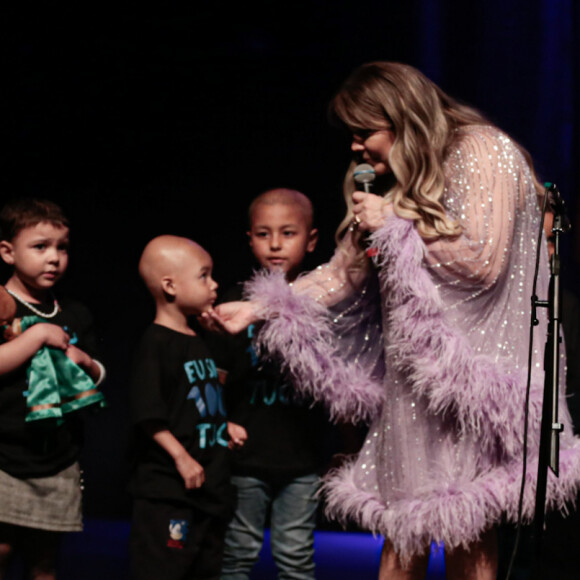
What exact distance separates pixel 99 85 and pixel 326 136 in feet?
2.94

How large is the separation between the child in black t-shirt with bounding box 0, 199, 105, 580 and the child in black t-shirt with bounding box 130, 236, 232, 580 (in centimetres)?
15

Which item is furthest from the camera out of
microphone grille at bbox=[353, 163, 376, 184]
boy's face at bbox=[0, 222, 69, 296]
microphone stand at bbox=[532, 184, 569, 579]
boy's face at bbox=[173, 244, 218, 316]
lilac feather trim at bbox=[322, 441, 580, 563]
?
boy's face at bbox=[173, 244, 218, 316]

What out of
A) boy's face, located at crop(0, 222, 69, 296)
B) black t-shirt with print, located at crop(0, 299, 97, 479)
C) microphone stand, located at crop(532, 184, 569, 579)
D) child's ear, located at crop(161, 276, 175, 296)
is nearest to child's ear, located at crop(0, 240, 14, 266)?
boy's face, located at crop(0, 222, 69, 296)

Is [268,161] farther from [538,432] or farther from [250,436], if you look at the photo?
[538,432]

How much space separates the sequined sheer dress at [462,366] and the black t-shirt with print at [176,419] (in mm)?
429

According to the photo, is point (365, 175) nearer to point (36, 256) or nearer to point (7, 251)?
point (36, 256)

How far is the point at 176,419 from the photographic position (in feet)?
7.36

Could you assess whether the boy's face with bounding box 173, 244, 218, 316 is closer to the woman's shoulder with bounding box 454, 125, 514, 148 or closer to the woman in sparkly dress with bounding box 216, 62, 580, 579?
the woman in sparkly dress with bounding box 216, 62, 580, 579

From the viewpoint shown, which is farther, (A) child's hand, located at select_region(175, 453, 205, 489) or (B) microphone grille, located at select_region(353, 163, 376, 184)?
(A) child's hand, located at select_region(175, 453, 205, 489)

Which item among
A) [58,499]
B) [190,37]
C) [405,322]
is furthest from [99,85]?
[405,322]

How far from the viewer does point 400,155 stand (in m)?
1.85

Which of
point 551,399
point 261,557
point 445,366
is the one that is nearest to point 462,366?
point 445,366

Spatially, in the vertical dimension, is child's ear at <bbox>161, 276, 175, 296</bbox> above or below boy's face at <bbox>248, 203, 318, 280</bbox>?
below

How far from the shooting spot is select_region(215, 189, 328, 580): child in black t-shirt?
2.32 meters
